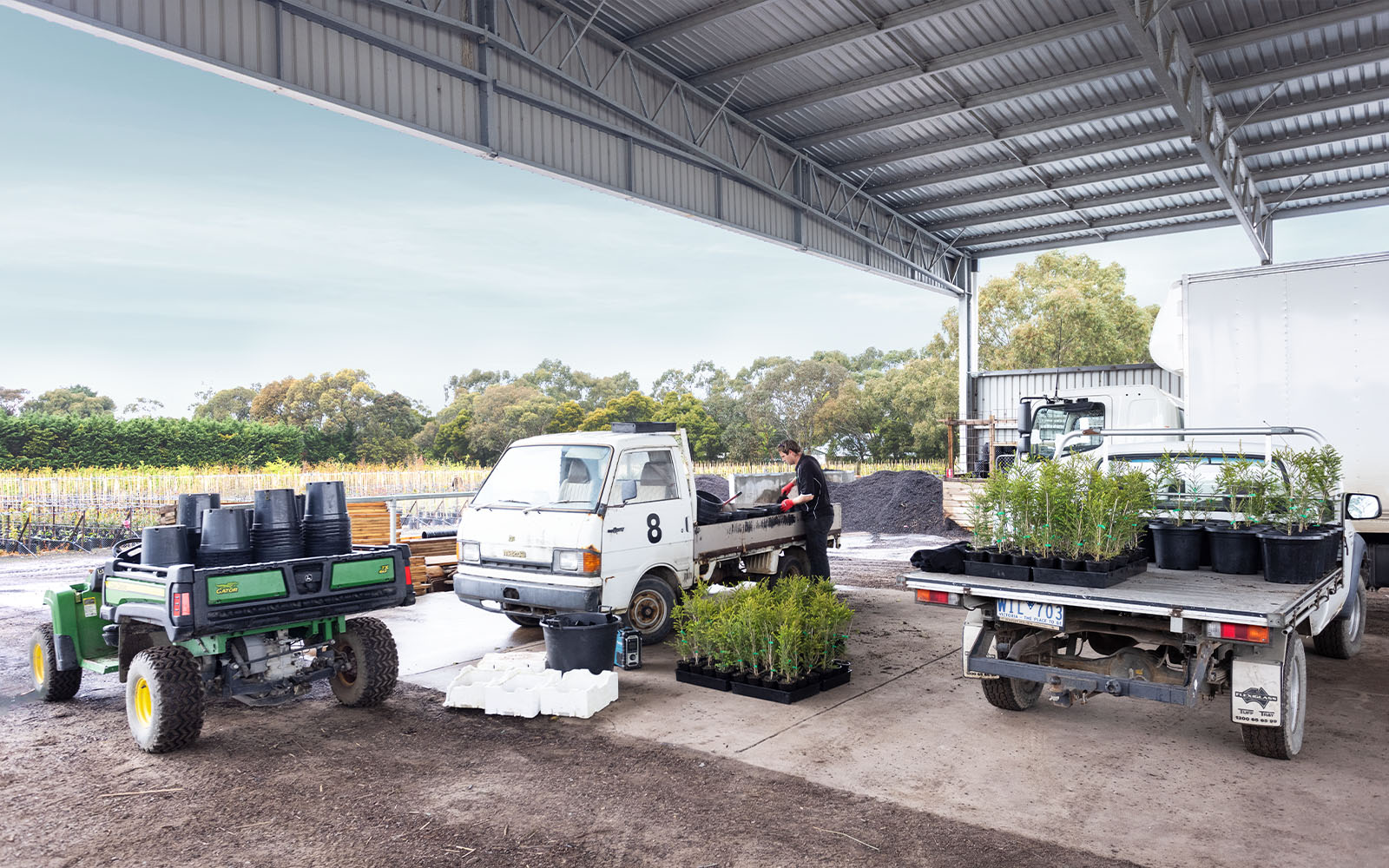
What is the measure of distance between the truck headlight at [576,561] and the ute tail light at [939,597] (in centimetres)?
285

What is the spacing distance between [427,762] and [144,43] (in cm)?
689

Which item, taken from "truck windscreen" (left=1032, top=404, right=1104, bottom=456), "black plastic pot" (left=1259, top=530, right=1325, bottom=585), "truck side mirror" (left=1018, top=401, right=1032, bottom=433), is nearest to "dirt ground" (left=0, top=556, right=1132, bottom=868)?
"black plastic pot" (left=1259, top=530, right=1325, bottom=585)

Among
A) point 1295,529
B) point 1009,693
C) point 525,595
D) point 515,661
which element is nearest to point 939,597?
point 1009,693

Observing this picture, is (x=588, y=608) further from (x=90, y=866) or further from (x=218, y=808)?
(x=90, y=866)

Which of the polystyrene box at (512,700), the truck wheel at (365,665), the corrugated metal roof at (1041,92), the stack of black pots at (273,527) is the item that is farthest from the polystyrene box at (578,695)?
the corrugated metal roof at (1041,92)

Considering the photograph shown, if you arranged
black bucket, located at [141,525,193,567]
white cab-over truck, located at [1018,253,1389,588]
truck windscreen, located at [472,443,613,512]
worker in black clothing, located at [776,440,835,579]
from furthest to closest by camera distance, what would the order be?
worker in black clothing, located at [776,440,835,579] < white cab-over truck, located at [1018,253,1389,588] < truck windscreen, located at [472,443,613,512] < black bucket, located at [141,525,193,567]

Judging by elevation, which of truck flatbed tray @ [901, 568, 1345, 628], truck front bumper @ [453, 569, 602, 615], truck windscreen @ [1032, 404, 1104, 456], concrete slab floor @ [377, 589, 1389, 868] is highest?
truck windscreen @ [1032, 404, 1104, 456]

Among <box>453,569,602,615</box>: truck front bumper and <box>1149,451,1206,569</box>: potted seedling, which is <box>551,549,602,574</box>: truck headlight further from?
<box>1149,451,1206,569</box>: potted seedling

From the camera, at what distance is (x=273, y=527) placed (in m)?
5.81

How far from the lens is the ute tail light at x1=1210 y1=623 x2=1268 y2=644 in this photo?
433 cm

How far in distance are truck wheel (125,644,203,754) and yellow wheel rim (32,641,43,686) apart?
65.7 inches

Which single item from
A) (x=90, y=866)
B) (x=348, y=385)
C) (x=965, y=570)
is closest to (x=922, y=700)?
(x=965, y=570)

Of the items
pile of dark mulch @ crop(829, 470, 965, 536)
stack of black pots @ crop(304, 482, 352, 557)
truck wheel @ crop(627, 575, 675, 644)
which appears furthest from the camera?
pile of dark mulch @ crop(829, 470, 965, 536)

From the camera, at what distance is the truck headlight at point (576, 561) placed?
7.24 meters
